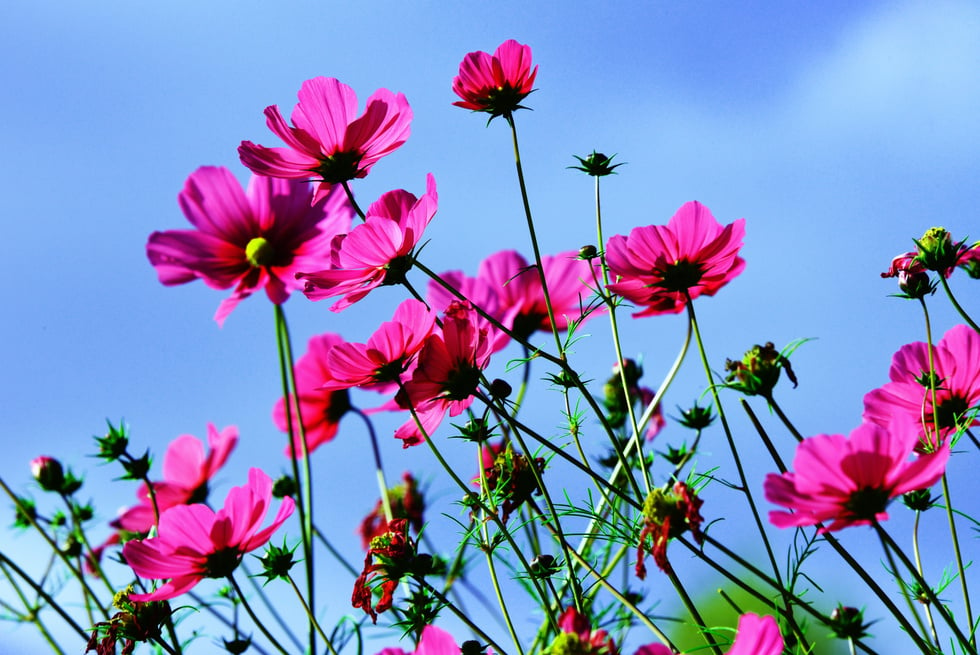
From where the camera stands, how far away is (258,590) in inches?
52.2

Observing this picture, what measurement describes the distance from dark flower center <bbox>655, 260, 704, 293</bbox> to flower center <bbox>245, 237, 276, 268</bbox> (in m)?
0.46

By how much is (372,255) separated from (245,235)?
285 millimetres

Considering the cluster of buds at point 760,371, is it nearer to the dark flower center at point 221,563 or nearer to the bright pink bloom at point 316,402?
the dark flower center at point 221,563

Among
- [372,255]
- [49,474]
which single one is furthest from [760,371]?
[49,474]

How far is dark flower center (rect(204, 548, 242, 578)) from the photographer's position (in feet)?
3.02

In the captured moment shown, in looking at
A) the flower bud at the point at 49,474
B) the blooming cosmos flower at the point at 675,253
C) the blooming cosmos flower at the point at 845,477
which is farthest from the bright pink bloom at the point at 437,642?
the flower bud at the point at 49,474

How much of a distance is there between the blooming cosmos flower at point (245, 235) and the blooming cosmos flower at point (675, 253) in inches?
13.0

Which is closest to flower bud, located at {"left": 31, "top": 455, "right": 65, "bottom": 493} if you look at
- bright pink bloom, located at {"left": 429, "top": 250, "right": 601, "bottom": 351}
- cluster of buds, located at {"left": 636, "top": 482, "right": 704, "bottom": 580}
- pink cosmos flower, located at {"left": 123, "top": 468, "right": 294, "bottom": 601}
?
pink cosmos flower, located at {"left": 123, "top": 468, "right": 294, "bottom": 601}

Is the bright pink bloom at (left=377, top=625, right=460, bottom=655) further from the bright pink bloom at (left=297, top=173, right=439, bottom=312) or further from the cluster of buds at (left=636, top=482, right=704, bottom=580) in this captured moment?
the bright pink bloom at (left=297, top=173, right=439, bottom=312)

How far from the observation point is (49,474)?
4.60ft

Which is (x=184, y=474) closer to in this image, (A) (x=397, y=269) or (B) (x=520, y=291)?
(B) (x=520, y=291)

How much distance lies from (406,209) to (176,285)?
0.28 m

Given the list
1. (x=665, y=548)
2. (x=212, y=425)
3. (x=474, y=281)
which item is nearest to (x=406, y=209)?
(x=474, y=281)

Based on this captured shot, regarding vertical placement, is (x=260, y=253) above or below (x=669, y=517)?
above
